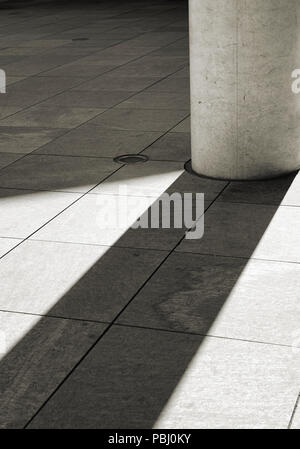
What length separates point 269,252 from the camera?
5.92 m

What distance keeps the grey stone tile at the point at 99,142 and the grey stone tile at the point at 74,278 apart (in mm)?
2646

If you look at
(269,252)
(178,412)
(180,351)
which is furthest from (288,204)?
(178,412)

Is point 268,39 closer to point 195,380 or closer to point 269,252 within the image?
point 269,252

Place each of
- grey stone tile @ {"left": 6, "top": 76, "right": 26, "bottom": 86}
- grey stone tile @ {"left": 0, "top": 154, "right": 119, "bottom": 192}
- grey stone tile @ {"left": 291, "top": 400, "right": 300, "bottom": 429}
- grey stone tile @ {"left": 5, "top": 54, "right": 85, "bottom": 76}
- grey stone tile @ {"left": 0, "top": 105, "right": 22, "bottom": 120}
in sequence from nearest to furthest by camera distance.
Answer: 1. grey stone tile @ {"left": 291, "top": 400, "right": 300, "bottom": 429}
2. grey stone tile @ {"left": 0, "top": 154, "right": 119, "bottom": 192}
3. grey stone tile @ {"left": 0, "top": 105, "right": 22, "bottom": 120}
4. grey stone tile @ {"left": 6, "top": 76, "right": 26, "bottom": 86}
5. grey stone tile @ {"left": 5, "top": 54, "right": 85, "bottom": 76}

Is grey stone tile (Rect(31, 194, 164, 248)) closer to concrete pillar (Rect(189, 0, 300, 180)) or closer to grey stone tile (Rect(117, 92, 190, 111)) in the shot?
concrete pillar (Rect(189, 0, 300, 180))

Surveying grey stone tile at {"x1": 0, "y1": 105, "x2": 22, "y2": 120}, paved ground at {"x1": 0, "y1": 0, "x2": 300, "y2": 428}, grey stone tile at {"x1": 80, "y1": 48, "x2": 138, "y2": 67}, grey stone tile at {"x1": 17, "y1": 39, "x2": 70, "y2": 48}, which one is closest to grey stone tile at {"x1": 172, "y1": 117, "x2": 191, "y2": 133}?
paved ground at {"x1": 0, "y1": 0, "x2": 300, "y2": 428}

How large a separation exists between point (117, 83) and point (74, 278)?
7.18m

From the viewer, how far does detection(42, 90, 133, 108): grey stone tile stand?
10.9 m

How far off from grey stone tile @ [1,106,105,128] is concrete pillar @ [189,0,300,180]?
9.03ft

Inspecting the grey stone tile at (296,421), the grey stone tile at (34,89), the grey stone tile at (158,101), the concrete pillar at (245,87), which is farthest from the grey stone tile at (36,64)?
the grey stone tile at (296,421)

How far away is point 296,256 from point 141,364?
1.87 metres

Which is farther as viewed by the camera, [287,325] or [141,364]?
[287,325]
